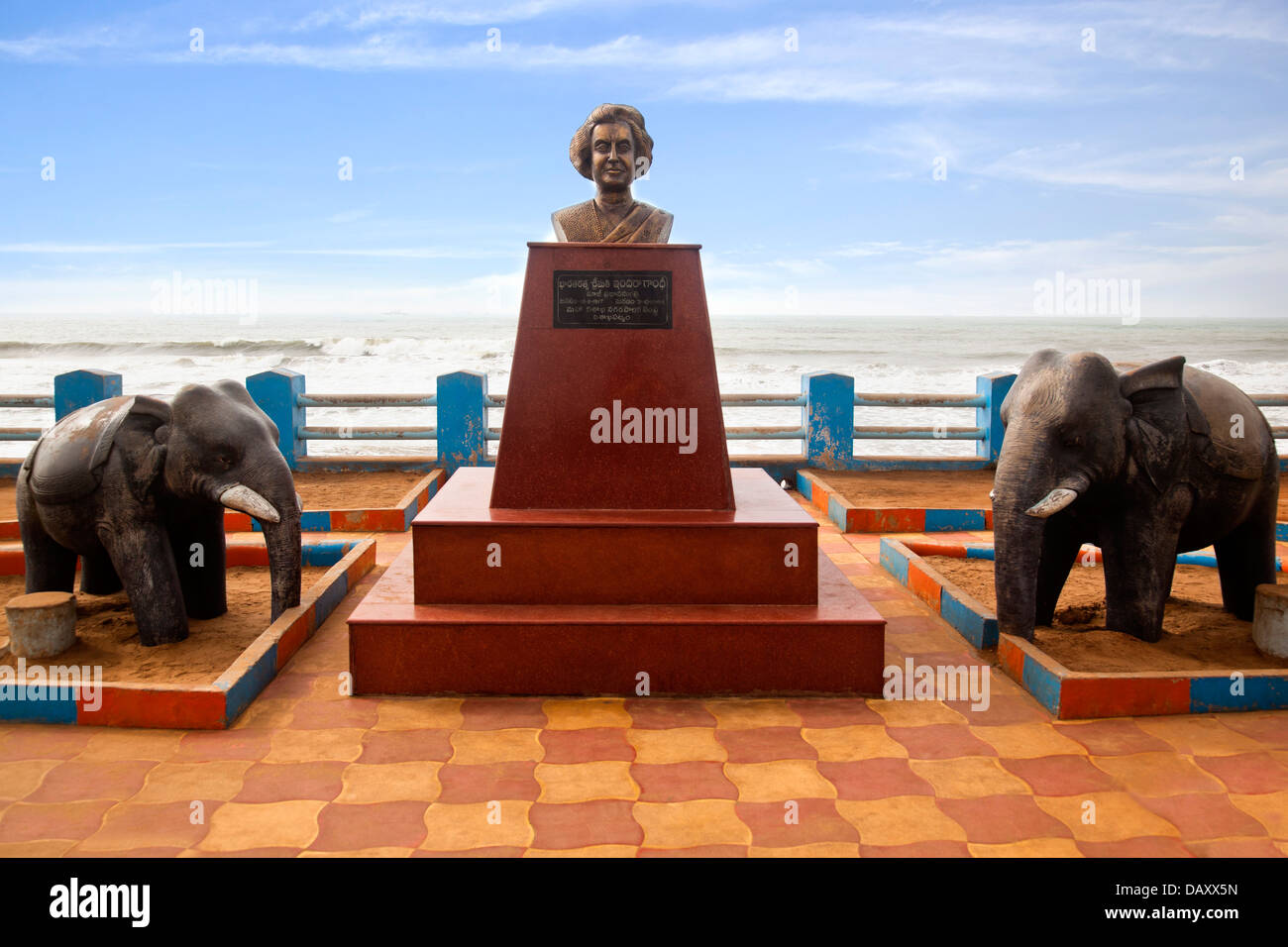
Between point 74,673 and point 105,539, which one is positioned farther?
point 105,539

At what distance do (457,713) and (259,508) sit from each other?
4.79 ft

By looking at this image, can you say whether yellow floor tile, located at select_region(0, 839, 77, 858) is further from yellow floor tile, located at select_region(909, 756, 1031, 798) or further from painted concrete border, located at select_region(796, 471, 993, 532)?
painted concrete border, located at select_region(796, 471, 993, 532)

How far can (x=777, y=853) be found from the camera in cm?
282

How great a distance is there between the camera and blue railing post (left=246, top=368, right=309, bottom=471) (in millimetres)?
9297

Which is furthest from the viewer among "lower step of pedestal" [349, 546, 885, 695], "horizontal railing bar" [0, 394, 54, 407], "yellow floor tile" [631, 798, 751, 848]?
"horizontal railing bar" [0, 394, 54, 407]

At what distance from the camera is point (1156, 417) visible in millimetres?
4383

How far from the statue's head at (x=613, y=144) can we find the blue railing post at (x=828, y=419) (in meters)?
4.71

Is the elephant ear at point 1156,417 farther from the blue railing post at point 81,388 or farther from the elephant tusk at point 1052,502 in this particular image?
the blue railing post at point 81,388

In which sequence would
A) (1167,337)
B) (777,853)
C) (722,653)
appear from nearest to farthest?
(777,853) → (722,653) → (1167,337)

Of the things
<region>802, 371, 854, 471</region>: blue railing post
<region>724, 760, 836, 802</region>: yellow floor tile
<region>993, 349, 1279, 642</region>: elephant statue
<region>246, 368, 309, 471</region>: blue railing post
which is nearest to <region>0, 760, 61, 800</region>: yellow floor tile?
<region>724, 760, 836, 802</region>: yellow floor tile

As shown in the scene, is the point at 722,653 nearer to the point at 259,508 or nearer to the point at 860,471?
the point at 259,508

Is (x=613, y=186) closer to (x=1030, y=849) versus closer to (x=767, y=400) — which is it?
(x=1030, y=849)

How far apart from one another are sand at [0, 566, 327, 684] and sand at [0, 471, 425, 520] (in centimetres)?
217

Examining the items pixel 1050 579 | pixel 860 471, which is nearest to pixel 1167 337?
pixel 860 471
